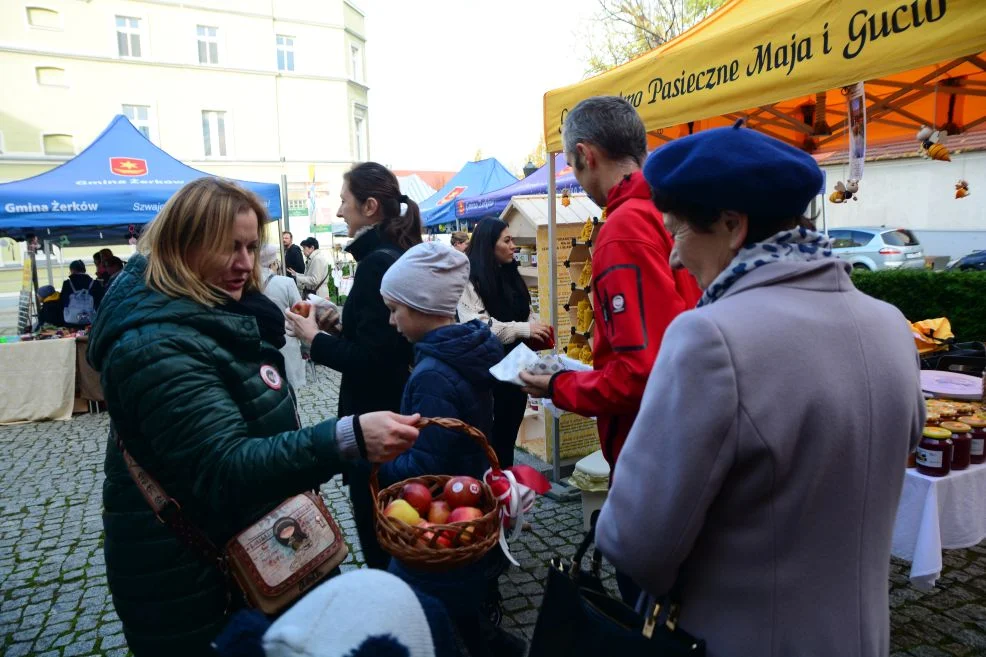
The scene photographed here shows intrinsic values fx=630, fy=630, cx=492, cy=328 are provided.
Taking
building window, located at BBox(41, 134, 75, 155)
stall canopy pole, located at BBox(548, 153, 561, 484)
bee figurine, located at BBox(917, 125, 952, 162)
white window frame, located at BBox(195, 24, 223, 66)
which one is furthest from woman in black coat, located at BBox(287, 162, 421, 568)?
white window frame, located at BBox(195, 24, 223, 66)

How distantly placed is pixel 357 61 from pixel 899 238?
1120 inches

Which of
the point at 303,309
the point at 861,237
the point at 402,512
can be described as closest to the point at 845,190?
the point at 303,309

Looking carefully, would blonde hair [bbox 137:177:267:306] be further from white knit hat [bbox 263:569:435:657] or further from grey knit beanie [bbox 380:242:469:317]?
white knit hat [bbox 263:569:435:657]

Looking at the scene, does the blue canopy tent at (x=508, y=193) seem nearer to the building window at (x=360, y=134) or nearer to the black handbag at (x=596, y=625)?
the black handbag at (x=596, y=625)

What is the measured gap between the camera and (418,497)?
75.8 inches

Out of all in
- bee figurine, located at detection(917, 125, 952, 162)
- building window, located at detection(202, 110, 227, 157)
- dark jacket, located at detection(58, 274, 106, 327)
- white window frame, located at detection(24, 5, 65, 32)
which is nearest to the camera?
bee figurine, located at detection(917, 125, 952, 162)

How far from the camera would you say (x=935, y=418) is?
2.72m

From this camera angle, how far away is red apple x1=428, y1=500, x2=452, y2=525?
72.7 inches

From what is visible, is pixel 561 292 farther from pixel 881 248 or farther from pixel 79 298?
pixel 881 248

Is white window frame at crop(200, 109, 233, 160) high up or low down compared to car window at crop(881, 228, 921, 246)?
up

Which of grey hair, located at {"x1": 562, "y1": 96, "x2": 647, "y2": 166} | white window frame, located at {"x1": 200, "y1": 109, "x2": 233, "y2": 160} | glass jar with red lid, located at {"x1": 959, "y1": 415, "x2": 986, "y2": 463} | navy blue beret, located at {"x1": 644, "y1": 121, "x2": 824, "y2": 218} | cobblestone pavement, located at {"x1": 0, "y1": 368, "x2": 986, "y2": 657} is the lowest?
cobblestone pavement, located at {"x1": 0, "y1": 368, "x2": 986, "y2": 657}

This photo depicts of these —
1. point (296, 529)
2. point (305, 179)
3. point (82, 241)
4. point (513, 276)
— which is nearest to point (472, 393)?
point (296, 529)

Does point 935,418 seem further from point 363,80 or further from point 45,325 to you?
point 363,80

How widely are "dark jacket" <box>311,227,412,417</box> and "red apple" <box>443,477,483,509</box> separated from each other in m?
0.86
